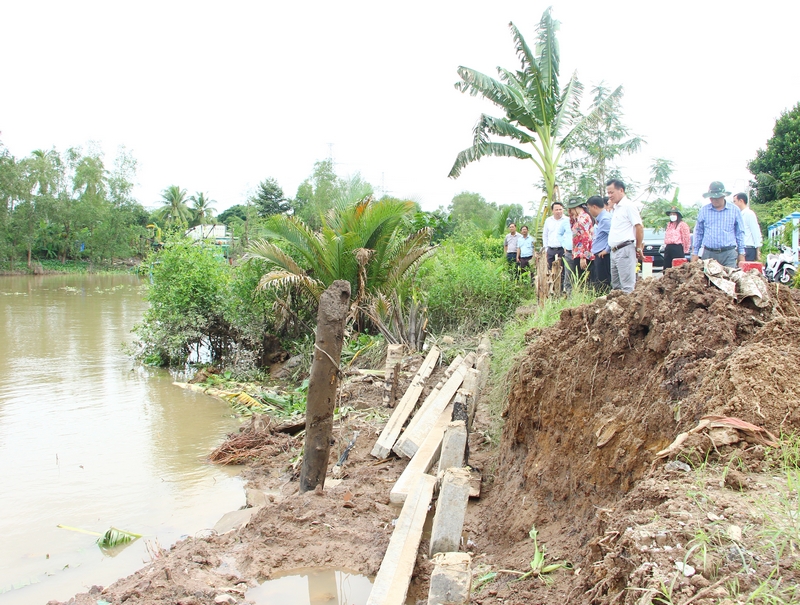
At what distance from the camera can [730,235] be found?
7.43 metres

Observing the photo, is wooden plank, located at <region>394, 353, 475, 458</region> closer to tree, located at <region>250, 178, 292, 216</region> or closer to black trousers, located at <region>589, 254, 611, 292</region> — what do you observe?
black trousers, located at <region>589, 254, 611, 292</region>

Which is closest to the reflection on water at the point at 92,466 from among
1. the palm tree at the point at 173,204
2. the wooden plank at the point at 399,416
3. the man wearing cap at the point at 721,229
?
the wooden plank at the point at 399,416

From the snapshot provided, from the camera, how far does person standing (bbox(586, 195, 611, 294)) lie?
25.8 feet

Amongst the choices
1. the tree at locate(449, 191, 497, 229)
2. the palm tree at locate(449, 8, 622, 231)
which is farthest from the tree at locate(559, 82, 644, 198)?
the tree at locate(449, 191, 497, 229)

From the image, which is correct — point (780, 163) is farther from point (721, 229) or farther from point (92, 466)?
point (92, 466)

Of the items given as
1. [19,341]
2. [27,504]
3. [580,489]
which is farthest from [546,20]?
[19,341]

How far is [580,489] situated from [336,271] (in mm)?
8225

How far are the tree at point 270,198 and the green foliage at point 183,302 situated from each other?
38096 millimetres

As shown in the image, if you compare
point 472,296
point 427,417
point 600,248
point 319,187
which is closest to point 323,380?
point 427,417

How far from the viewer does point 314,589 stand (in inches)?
159

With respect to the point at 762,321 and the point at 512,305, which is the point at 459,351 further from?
the point at 762,321

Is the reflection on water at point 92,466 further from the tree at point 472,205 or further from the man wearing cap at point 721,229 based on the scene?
the tree at point 472,205

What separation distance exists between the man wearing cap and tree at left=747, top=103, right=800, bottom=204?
19.0 m

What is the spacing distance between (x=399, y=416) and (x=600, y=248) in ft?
11.8
